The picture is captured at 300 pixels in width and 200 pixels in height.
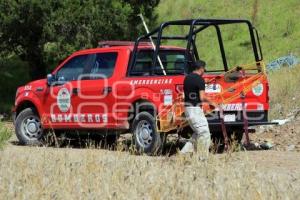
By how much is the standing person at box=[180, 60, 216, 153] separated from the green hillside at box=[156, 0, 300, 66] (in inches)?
667

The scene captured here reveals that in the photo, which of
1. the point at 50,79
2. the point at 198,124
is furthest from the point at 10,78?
the point at 198,124

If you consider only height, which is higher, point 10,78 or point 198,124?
point 10,78

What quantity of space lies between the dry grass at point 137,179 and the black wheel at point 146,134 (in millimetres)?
4262

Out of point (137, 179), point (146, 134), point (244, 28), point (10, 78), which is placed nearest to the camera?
point (137, 179)

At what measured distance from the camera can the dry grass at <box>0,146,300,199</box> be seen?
5.23 m

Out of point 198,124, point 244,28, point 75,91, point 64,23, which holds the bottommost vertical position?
point 198,124

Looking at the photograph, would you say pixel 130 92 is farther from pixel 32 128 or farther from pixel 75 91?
pixel 32 128

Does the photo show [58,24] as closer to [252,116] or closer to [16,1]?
[16,1]

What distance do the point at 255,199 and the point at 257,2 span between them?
29.6 meters

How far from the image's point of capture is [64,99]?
1373cm

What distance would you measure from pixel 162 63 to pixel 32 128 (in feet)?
10.5

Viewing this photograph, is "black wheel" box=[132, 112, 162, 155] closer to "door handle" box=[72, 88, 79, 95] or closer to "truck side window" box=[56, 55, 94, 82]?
"door handle" box=[72, 88, 79, 95]

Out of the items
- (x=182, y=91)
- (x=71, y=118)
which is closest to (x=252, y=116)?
(x=182, y=91)

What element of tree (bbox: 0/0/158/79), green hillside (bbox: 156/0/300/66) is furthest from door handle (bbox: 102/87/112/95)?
green hillside (bbox: 156/0/300/66)
